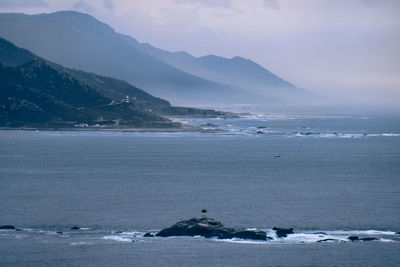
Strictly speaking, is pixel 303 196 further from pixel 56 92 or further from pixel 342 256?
pixel 56 92

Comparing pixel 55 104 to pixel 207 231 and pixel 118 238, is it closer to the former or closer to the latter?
pixel 118 238

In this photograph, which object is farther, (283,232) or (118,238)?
(283,232)

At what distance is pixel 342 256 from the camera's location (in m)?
45.3

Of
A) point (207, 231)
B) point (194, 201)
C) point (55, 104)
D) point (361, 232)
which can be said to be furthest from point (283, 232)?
point (55, 104)

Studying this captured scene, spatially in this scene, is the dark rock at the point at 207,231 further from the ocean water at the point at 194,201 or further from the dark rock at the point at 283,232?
the dark rock at the point at 283,232

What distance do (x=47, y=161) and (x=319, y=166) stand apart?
36582mm

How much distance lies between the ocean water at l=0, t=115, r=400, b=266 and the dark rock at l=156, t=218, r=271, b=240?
864 millimetres

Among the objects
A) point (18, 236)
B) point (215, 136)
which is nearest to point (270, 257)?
point (18, 236)

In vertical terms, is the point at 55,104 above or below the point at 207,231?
above

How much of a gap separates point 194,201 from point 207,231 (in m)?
14.6

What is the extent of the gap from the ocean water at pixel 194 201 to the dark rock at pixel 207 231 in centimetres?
86

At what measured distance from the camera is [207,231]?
50312 mm

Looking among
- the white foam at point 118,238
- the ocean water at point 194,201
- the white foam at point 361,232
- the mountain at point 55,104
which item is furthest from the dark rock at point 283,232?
the mountain at point 55,104

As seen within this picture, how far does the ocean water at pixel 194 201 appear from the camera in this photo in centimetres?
4575
